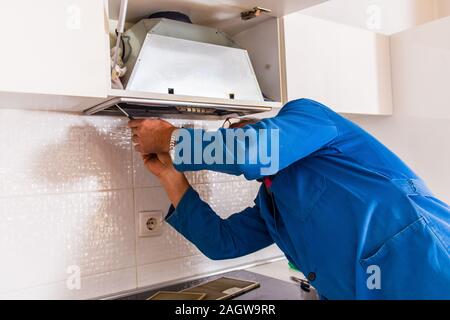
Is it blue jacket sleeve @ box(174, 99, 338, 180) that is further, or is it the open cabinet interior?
the open cabinet interior

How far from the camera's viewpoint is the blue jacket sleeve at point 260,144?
2.80 feet

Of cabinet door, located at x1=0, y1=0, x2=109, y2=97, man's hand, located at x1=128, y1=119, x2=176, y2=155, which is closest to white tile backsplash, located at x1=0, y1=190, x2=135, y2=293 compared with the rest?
man's hand, located at x1=128, y1=119, x2=176, y2=155

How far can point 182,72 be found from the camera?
107 cm

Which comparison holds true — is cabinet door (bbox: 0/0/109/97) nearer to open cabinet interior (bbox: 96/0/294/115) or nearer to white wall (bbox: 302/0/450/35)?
open cabinet interior (bbox: 96/0/294/115)

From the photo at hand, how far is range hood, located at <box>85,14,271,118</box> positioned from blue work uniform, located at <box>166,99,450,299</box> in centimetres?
18

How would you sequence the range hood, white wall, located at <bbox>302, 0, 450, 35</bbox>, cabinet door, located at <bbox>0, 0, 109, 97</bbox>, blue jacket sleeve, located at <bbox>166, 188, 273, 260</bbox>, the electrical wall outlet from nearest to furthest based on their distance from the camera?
1. cabinet door, located at <bbox>0, 0, 109, 97</bbox>
2. the range hood
3. blue jacket sleeve, located at <bbox>166, 188, 273, 260</bbox>
4. the electrical wall outlet
5. white wall, located at <bbox>302, 0, 450, 35</bbox>

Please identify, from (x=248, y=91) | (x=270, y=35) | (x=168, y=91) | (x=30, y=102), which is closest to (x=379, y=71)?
(x=270, y=35)

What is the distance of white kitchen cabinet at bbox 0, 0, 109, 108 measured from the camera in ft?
2.69

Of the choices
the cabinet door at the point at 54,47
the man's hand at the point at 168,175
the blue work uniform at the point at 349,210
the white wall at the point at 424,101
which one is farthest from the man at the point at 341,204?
the white wall at the point at 424,101

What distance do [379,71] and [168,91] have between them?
0.95 metres

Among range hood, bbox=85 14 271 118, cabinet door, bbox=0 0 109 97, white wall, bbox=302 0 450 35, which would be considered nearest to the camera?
cabinet door, bbox=0 0 109 97

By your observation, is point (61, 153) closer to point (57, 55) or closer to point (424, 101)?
point (57, 55)

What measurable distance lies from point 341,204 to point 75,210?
0.74 meters

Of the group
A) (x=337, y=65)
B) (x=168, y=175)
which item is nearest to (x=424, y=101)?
(x=337, y=65)
